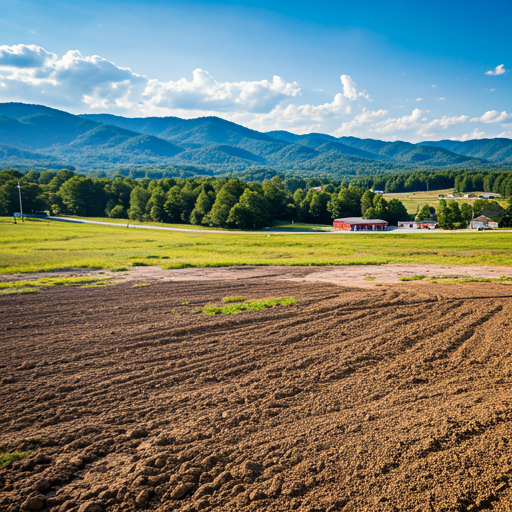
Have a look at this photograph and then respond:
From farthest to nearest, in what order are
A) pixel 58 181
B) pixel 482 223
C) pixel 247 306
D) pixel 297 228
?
pixel 58 181 < pixel 482 223 < pixel 297 228 < pixel 247 306

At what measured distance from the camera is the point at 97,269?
25719mm

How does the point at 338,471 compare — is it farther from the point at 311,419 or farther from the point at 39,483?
the point at 39,483

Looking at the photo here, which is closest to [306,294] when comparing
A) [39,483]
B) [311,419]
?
[311,419]

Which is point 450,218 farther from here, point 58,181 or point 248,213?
point 58,181

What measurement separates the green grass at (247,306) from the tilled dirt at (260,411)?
733mm

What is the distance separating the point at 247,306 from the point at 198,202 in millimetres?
77459

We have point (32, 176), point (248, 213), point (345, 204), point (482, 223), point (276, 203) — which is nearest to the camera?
point (248, 213)

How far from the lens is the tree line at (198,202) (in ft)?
277

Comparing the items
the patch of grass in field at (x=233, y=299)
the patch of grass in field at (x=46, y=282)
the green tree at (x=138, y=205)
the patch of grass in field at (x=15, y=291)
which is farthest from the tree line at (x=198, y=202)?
the patch of grass in field at (x=233, y=299)

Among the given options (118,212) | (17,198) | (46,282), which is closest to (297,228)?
(118,212)

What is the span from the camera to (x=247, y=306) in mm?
15219

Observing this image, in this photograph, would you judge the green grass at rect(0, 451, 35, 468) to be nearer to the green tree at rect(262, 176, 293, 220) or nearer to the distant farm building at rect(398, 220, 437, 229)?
the green tree at rect(262, 176, 293, 220)

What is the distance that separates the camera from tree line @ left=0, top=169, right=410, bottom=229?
8444 centimetres

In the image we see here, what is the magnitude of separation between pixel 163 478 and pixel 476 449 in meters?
5.24
